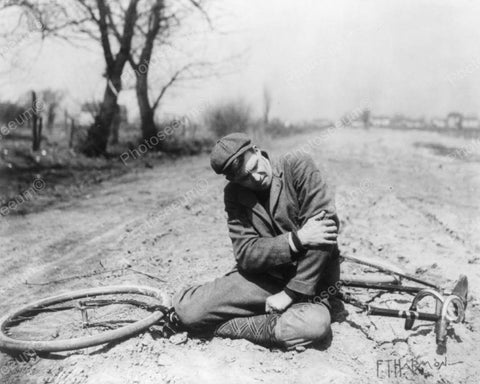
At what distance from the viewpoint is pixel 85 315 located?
3.75 m

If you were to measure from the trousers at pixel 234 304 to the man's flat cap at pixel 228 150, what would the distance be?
837 millimetres

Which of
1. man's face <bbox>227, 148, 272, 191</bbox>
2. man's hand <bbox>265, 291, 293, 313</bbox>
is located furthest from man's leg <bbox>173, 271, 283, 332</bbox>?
man's face <bbox>227, 148, 272, 191</bbox>

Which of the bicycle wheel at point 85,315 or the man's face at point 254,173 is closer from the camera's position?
the man's face at point 254,173

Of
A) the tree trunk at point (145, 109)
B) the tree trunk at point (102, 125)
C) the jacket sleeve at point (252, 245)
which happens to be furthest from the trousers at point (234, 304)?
the tree trunk at point (145, 109)

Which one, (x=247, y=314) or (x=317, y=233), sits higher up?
(x=317, y=233)

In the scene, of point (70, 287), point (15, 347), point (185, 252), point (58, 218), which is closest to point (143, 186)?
point (58, 218)

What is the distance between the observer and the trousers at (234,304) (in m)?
3.23

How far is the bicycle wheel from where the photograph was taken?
11.7 ft

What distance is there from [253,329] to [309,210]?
0.92 m

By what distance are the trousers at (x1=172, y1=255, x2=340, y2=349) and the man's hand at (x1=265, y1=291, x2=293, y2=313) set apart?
0.04 m

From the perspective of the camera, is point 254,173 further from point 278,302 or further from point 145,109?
point 145,109

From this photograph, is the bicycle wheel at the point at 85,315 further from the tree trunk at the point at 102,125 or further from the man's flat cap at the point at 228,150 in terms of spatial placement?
the tree trunk at the point at 102,125

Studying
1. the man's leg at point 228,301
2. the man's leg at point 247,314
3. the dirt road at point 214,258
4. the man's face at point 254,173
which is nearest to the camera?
the dirt road at point 214,258

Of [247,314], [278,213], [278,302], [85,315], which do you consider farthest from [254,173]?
[85,315]
